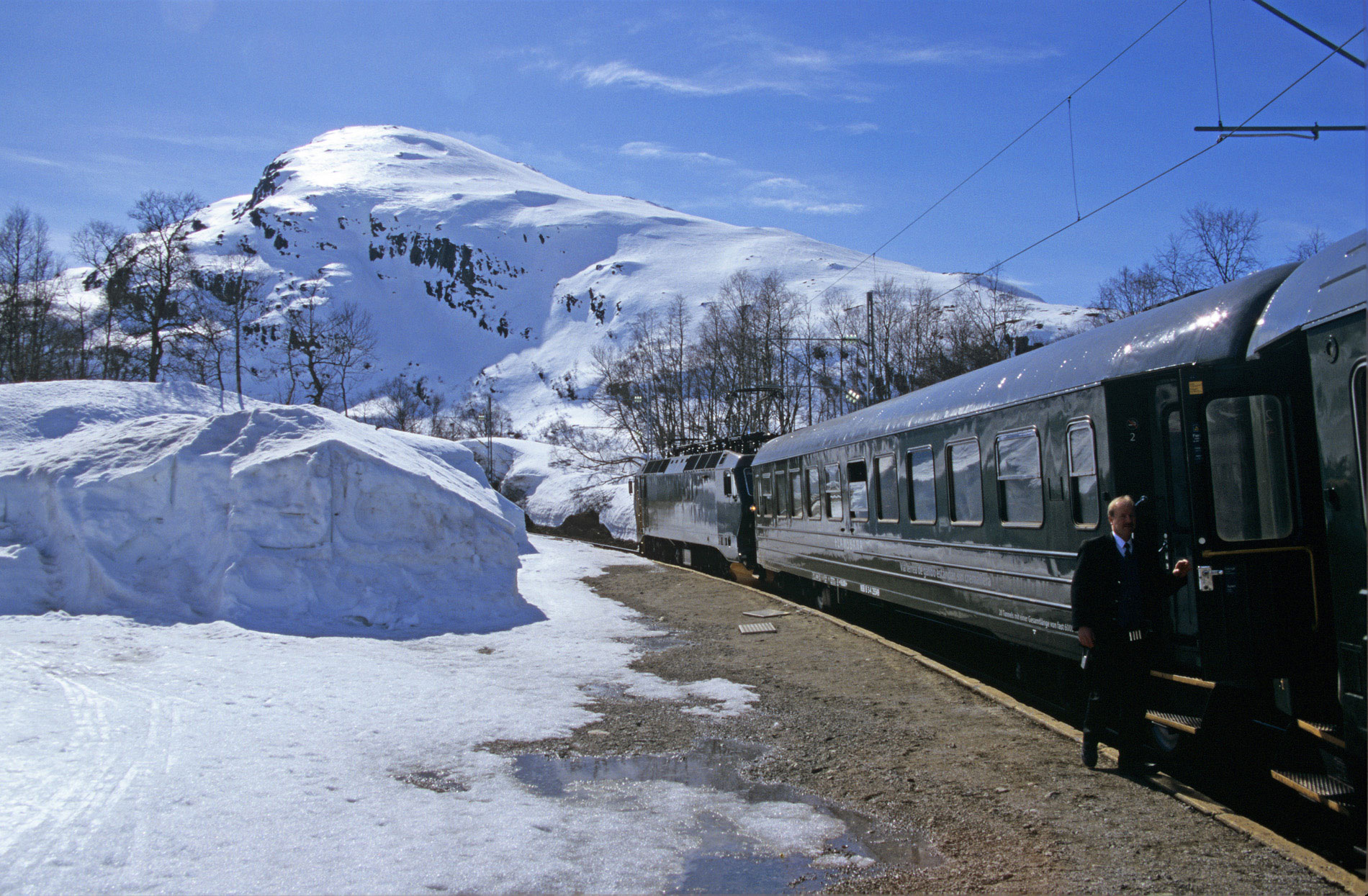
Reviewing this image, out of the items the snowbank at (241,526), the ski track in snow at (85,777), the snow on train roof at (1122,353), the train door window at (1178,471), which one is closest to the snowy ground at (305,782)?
the ski track in snow at (85,777)

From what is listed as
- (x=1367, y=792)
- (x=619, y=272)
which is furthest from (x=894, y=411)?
(x=619, y=272)

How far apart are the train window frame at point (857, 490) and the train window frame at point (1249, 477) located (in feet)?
21.2

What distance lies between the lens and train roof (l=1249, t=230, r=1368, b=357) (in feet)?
15.2

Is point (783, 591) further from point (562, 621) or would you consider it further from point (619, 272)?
point (619, 272)

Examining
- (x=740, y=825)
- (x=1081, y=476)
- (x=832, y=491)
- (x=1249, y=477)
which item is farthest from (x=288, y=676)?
(x=832, y=491)

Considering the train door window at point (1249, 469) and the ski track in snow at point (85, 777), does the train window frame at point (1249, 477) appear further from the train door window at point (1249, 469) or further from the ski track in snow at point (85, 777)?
the ski track in snow at point (85, 777)

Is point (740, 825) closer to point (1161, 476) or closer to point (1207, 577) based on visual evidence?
point (1207, 577)

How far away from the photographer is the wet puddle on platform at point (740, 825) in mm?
4375

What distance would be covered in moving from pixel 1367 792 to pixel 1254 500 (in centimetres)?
194

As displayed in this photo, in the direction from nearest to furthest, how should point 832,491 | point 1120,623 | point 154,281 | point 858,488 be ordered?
point 1120,623, point 858,488, point 832,491, point 154,281

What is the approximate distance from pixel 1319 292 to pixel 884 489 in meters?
6.83

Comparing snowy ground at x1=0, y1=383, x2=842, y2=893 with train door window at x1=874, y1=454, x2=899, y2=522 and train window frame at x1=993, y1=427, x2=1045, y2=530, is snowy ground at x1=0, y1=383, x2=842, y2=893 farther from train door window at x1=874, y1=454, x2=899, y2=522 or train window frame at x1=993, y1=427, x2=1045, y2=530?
train door window at x1=874, y1=454, x2=899, y2=522

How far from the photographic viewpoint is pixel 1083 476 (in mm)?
7059

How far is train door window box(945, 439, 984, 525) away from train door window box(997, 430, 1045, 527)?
396mm
